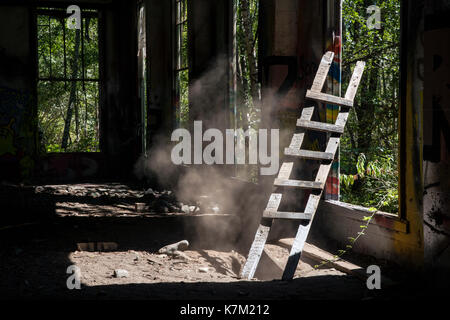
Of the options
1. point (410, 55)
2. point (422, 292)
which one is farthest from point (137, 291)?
point (410, 55)

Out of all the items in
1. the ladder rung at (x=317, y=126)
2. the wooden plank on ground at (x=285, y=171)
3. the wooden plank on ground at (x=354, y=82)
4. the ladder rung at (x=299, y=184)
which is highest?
the wooden plank on ground at (x=354, y=82)

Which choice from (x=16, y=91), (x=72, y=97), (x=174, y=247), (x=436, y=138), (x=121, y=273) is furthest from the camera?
(x=72, y=97)

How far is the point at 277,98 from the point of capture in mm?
6492

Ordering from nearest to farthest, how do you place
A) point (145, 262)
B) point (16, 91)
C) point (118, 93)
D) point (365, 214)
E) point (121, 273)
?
1. point (121, 273)
2. point (365, 214)
3. point (145, 262)
4. point (16, 91)
5. point (118, 93)

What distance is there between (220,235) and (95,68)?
1898 cm

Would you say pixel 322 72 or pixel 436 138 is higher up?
pixel 322 72

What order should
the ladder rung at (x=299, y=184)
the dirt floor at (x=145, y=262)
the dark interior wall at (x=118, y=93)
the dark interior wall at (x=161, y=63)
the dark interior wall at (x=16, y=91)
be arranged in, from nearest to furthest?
the dirt floor at (x=145, y=262) < the ladder rung at (x=299, y=184) < the dark interior wall at (x=161, y=63) < the dark interior wall at (x=16, y=91) < the dark interior wall at (x=118, y=93)

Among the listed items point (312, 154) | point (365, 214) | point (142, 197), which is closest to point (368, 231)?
point (365, 214)

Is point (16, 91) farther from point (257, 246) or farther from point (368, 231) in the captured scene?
point (368, 231)

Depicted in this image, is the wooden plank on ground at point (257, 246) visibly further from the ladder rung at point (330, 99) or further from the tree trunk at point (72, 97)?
the tree trunk at point (72, 97)

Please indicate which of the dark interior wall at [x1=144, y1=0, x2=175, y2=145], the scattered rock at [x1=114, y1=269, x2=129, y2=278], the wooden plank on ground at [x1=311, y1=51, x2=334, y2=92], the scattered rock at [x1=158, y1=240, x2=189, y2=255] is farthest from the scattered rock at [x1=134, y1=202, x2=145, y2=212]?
the wooden plank on ground at [x1=311, y1=51, x2=334, y2=92]

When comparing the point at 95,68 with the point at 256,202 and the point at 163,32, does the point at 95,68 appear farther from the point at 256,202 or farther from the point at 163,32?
the point at 256,202

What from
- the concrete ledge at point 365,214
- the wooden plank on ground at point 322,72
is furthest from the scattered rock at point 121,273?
the wooden plank on ground at point 322,72

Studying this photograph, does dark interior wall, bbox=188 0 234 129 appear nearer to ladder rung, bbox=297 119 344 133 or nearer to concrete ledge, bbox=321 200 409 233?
concrete ledge, bbox=321 200 409 233
